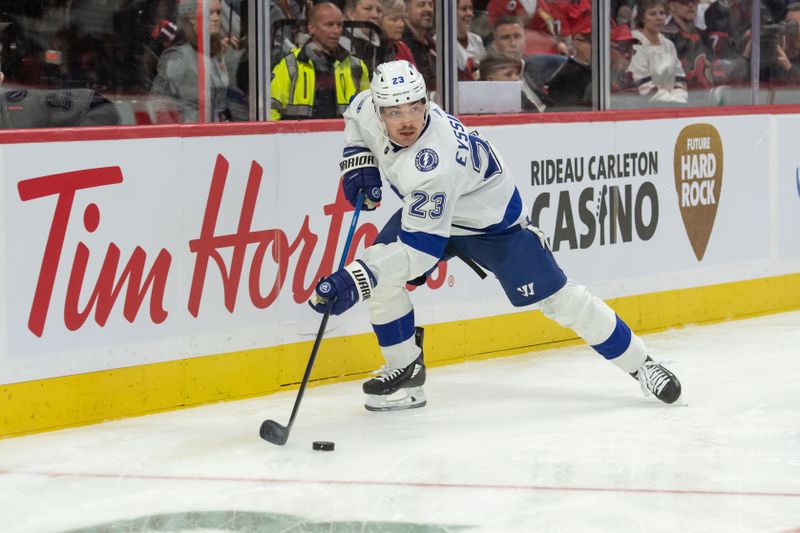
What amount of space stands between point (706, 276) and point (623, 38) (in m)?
1.22

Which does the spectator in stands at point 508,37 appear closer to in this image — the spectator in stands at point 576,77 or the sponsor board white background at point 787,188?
the spectator in stands at point 576,77

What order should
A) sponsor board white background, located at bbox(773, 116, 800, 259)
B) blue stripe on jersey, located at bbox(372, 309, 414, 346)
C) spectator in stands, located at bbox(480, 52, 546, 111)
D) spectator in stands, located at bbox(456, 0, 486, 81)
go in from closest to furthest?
1. blue stripe on jersey, located at bbox(372, 309, 414, 346)
2. spectator in stands, located at bbox(456, 0, 486, 81)
3. spectator in stands, located at bbox(480, 52, 546, 111)
4. sponsor board white background, located at bbox(773, 116, 800, 259)

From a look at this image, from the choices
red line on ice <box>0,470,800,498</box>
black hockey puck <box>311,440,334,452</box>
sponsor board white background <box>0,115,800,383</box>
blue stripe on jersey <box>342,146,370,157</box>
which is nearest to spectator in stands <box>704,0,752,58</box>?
sponsor board white background <box>0,115,800,383</box>

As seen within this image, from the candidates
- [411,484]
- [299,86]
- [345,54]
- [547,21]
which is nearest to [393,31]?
[345,54]

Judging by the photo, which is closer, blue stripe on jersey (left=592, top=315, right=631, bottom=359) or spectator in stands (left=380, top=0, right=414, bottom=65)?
blue stripe on jersey (left=592, top=315, right=631, bottom=359)

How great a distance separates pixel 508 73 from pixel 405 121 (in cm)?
194

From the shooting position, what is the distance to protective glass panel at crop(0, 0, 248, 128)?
4.72m

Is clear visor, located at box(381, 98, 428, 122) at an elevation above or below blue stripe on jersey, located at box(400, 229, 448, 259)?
above

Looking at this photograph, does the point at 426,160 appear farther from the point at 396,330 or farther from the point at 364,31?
the point at 364,31

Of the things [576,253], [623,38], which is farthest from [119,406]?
[623,38]

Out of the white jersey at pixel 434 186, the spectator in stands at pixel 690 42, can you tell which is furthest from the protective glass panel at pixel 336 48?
the spectator in stands at pixel 690 42

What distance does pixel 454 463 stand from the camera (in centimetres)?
427

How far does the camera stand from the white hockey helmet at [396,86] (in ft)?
15.0

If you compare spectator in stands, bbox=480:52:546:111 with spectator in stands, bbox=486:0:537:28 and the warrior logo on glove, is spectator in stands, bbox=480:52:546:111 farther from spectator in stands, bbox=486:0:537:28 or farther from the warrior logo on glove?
the warrior logo on glove
